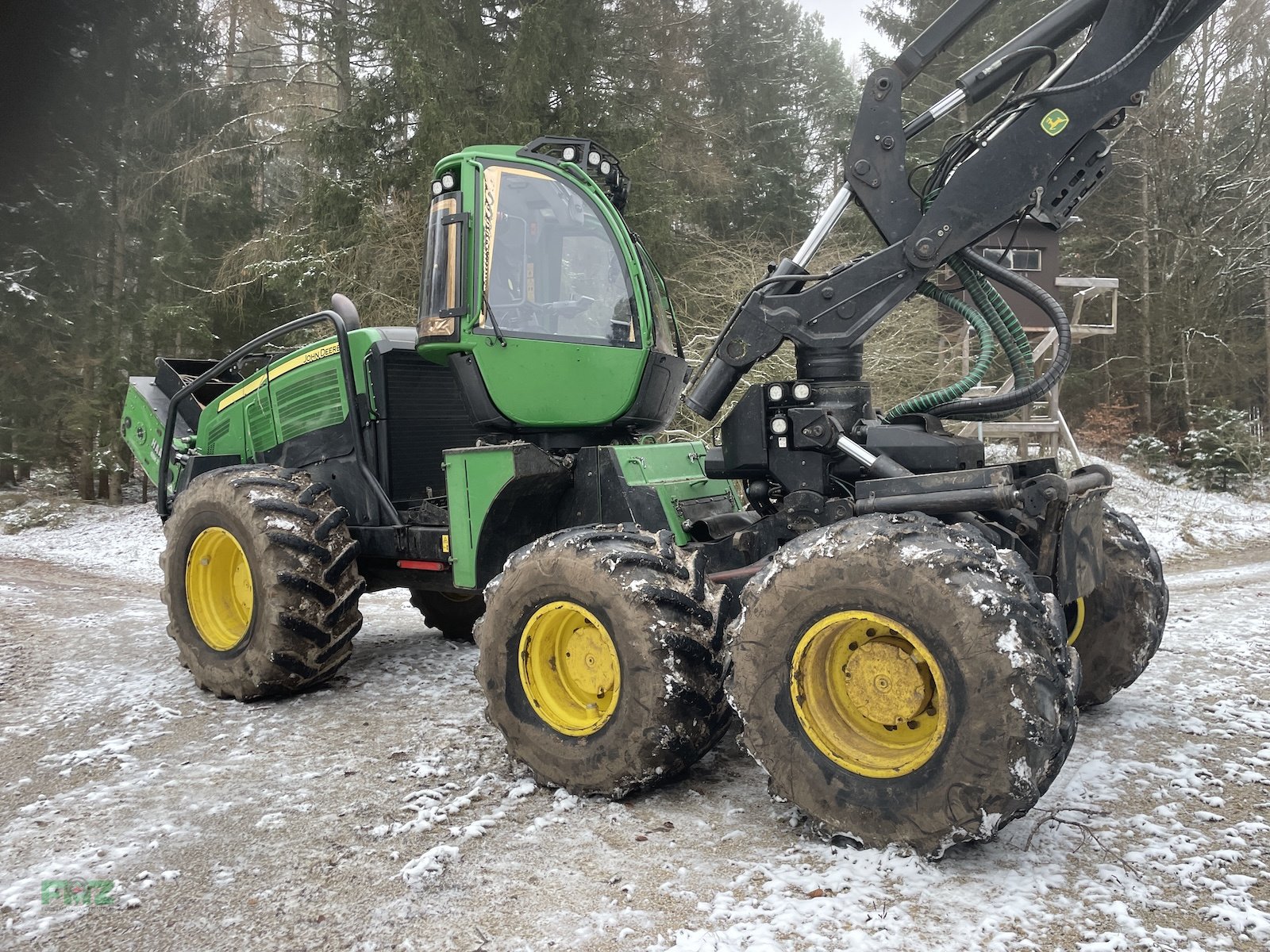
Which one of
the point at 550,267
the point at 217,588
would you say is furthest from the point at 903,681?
the point at 217,588

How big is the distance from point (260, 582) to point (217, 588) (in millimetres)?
871

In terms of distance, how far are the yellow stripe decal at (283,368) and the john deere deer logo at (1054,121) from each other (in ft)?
13.0

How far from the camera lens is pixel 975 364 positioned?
13.2 feet

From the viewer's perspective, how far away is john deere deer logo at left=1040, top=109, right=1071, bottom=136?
370 cm

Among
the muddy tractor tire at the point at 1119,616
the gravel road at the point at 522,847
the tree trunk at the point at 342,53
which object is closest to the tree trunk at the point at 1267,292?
the tree trunk at the point at 342,53

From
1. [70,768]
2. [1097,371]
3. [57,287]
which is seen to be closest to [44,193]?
[57,287]

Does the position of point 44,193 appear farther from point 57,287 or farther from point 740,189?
point 740,189

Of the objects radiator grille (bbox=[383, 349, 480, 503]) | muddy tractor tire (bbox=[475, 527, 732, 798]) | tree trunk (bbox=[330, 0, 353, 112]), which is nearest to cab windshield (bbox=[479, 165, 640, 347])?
radiator grille (bbox=[383, 349, 480, 503])

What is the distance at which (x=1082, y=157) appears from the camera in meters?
3.80

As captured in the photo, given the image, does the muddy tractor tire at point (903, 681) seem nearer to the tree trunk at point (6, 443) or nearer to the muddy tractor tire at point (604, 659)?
the muddy tractor tire at point (604, 659)

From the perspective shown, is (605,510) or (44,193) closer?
(605,510)

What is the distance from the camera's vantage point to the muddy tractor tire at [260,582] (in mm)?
5043

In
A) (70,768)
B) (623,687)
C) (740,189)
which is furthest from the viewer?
(740,189)

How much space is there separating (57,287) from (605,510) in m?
15.8
